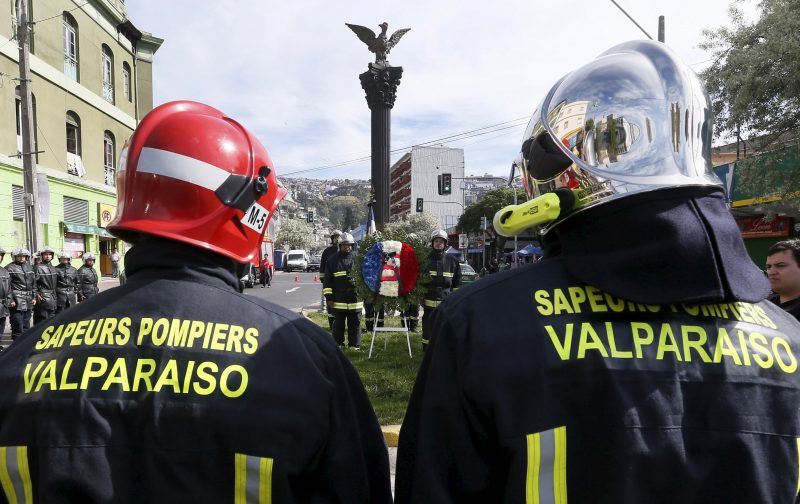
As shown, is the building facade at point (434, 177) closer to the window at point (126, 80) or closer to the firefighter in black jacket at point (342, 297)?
the window at point (126, 80)

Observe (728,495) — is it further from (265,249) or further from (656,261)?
(265,249)

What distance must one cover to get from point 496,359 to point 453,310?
0.16 metres

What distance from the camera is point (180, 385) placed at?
1.31m

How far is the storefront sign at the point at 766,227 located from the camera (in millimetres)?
17031

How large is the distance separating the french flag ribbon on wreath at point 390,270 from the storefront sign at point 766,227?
45.5 feet

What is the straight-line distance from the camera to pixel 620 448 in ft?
3.74

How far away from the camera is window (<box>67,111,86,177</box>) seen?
20.1 meters

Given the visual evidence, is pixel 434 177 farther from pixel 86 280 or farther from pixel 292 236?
pixel 86 280

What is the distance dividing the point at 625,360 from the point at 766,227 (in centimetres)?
2015

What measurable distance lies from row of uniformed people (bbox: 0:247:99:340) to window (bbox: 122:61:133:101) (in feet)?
53.6

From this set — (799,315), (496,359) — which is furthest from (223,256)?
(799,315)

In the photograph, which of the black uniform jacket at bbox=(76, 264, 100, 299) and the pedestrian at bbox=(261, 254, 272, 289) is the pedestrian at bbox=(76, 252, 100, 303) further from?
the pedestrian at bbox=(261, 254, 272, 289)

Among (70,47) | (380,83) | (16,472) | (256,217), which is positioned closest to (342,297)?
(256,217)

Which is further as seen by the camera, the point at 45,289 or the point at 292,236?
the point at 292,236
